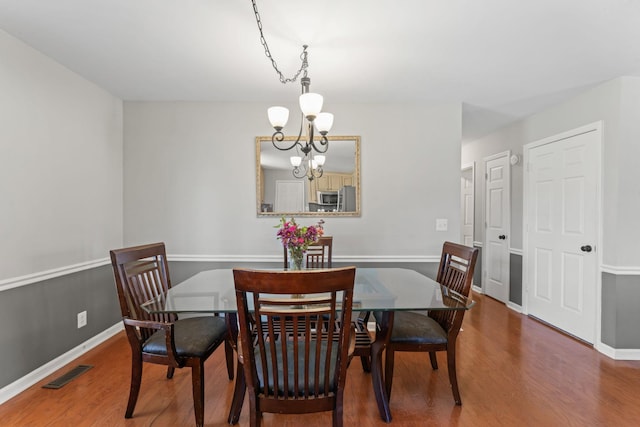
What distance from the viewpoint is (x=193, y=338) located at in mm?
1890

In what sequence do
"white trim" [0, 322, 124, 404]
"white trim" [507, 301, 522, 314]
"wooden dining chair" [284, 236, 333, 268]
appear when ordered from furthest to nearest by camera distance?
"white trim" [507, 301, 522, 314] → "wooden dining chair" [284, 236, 333, 268] → "white trim" [0, 322, 124, 404]

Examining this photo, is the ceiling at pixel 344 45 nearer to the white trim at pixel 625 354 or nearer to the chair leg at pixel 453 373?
→ the chair leg at pixel 453 373

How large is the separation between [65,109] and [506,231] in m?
4.74

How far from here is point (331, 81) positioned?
280cm

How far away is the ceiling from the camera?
1.82m

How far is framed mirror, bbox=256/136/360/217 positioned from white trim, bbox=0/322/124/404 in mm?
1773

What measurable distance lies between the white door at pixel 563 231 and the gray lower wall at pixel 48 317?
14.4ft

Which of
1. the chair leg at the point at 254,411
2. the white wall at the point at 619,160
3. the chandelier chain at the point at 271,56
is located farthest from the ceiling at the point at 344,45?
the chair leg at the point at 254,411

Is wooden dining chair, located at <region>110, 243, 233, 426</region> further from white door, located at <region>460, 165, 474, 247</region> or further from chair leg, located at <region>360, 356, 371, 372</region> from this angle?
white door, located at <region>460, 165, 474, 247</region>

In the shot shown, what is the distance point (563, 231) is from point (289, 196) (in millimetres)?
2752

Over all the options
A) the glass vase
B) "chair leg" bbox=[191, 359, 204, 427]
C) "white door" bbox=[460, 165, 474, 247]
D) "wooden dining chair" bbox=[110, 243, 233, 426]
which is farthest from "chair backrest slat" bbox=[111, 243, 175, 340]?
"white door" bbox=[460, 165, 474, 247]

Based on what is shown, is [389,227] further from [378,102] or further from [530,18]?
[530,18]

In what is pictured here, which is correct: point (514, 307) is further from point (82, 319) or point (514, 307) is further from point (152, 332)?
point (82, 319)

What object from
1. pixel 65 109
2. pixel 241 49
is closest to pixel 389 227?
pixel 241 49
